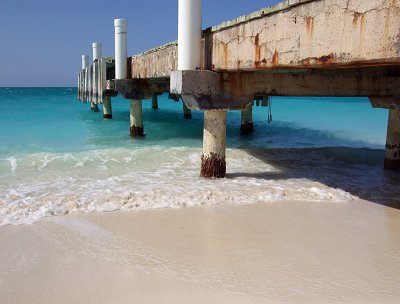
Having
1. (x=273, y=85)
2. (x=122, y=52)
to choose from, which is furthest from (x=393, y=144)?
(x=122, y=52)

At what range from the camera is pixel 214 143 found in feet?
22.7

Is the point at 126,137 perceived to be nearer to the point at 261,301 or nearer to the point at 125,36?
the point at 125,36

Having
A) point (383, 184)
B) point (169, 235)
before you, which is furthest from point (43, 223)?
point (383, 184)

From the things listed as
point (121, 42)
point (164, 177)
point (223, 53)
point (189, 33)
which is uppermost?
point (121, 42)

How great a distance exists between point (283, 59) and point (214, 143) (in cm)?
261

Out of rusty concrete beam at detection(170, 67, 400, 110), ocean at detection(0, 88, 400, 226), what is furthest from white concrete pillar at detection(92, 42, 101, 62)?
rusty concrete beam at detection(170, 67, 400, 110)

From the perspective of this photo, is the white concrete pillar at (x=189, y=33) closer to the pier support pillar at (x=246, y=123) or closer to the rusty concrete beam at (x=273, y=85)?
the rusty concrete beam at (x=273, y=85)

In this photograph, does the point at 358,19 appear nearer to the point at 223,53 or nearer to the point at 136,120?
the point at 223,53

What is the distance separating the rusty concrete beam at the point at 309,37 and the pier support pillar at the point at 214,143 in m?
0.91

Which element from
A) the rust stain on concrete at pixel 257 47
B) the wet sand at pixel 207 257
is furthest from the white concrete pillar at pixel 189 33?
the wet sand at pixel 207 257

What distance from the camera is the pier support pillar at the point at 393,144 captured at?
8234 mm

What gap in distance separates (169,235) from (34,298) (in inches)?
65.1

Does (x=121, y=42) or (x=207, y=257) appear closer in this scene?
(x=207, y=257)

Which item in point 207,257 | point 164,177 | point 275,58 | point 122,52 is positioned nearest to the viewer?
point 207,257
